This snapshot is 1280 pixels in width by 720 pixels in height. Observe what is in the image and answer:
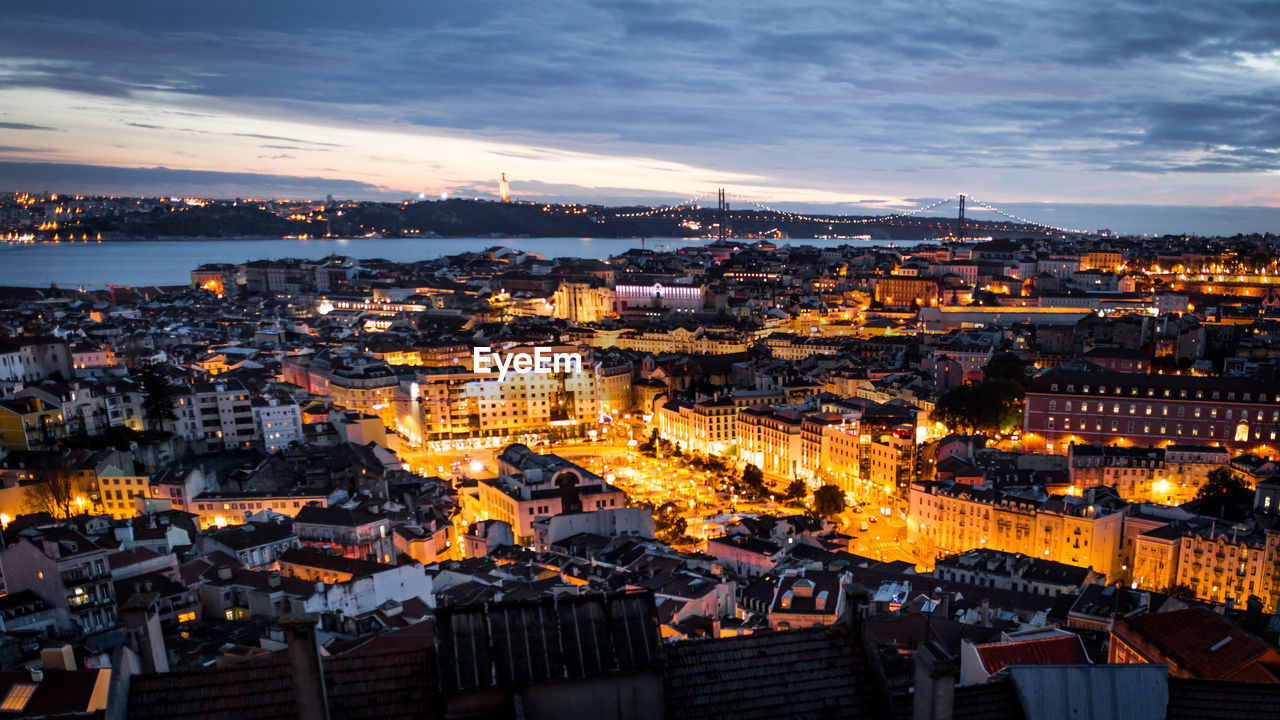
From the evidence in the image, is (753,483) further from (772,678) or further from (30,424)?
(772,678)

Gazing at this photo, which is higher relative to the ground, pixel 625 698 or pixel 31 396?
pixel 625 698

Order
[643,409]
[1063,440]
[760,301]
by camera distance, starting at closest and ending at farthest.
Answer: [1063,440] → [643,409] → [760,301]

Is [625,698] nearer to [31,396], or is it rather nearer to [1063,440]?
[31,396]

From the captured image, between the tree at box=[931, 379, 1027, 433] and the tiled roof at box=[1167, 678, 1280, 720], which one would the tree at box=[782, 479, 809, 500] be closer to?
the tree at box=[931, 379, 1027, 433]

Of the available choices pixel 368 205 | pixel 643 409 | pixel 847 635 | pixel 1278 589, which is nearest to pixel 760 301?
pixel 643 409

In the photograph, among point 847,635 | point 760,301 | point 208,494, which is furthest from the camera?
point 760,301

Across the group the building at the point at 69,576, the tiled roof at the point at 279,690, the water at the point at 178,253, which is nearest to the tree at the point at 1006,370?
the building at the point at 69,576
